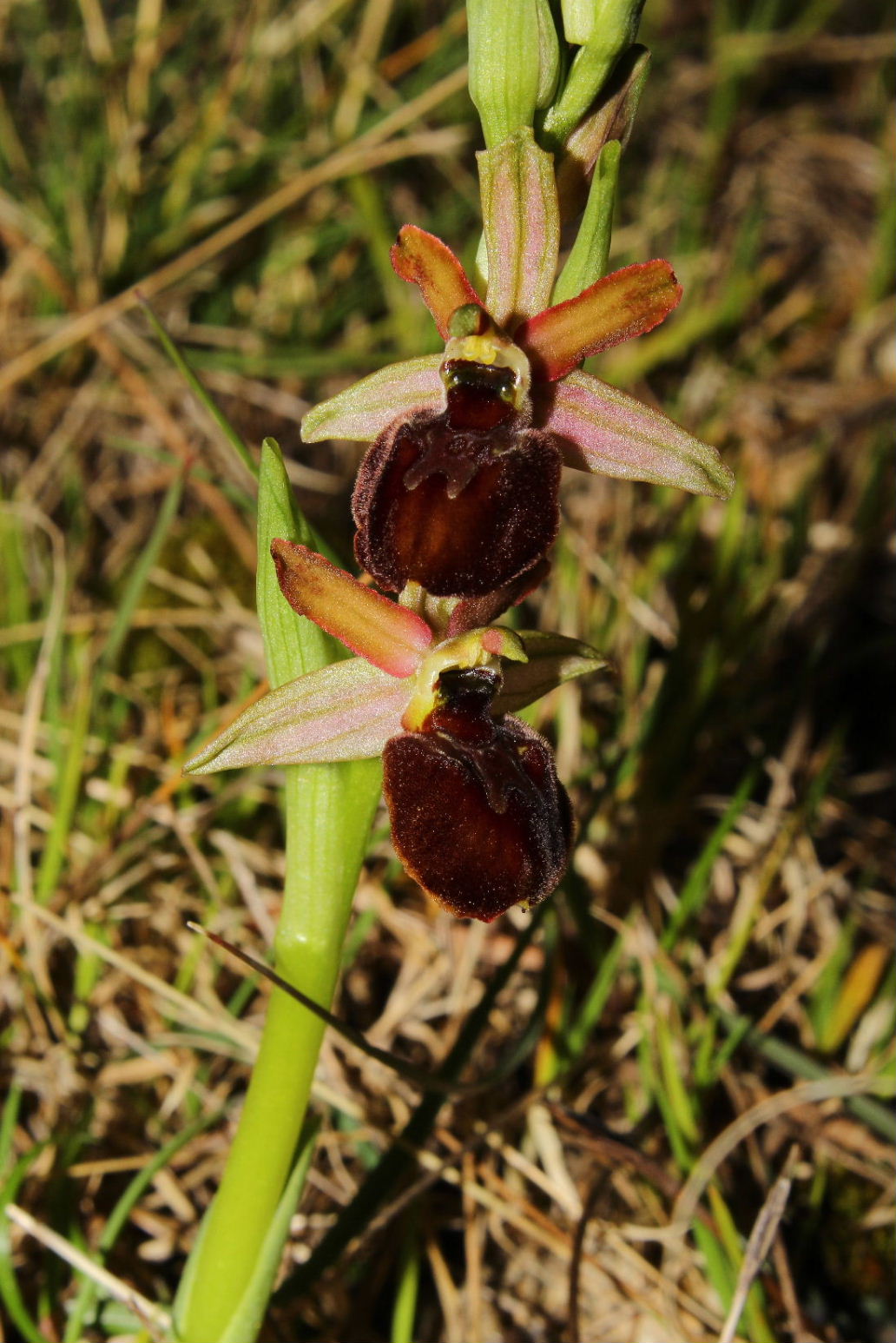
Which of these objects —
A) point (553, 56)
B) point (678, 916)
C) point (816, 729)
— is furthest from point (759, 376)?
point (553, 56)

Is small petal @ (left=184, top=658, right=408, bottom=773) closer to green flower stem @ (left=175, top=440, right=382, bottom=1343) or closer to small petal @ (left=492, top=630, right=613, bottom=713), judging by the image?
green flower stem @ (left=175, top=440, right=382, bottom=1343)

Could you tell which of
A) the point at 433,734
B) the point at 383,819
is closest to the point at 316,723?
the point at 433,734

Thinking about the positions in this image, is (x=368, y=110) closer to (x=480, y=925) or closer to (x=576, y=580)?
(x=576, y=580)

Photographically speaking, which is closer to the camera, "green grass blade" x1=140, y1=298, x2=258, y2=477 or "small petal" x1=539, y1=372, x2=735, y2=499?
"small petal" x1=539, y1=372, x2=735, y2=499

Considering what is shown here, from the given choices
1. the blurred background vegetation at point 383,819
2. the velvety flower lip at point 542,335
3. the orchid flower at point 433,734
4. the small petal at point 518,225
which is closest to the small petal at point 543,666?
the orchid flower at point 433,734

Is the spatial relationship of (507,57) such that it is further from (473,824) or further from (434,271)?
(473,824)

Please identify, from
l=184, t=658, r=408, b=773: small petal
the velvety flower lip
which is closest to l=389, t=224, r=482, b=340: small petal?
the velvety flower lip
